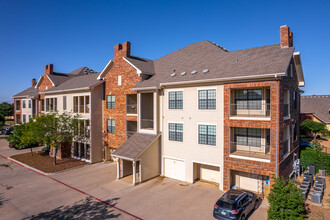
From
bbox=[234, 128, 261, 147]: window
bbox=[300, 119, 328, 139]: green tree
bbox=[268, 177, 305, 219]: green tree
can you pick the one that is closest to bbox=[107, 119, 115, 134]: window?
bbox=[234, 128, 261, 147]: window

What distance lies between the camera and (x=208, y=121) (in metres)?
17.5

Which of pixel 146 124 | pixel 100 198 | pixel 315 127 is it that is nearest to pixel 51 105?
pixel 146 124

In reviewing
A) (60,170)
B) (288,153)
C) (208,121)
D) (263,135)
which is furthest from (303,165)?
(60,170)

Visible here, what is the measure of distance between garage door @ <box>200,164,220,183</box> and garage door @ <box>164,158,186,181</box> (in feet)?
5.42

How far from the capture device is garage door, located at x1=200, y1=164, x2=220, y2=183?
59.7ft

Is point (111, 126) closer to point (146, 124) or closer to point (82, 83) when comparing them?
point (146, 124)

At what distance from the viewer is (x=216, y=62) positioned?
1983 centimetres

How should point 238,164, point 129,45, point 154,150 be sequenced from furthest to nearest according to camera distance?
point 129,45
point 154,150
point 238,164

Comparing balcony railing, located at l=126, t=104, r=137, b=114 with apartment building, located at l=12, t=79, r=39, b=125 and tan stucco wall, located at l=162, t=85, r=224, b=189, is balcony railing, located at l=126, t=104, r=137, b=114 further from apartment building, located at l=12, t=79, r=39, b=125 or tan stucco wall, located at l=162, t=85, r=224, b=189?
apartment building, located at l=12, t=79, r=39, b=125

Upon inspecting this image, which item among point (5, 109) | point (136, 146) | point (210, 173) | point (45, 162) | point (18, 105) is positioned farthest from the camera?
point (5, 109)

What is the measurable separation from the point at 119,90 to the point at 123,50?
15.4 feet

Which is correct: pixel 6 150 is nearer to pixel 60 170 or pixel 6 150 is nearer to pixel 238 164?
pixel 60 170

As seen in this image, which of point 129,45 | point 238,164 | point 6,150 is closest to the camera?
point 238,164

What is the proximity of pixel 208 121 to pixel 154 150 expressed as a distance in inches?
239
